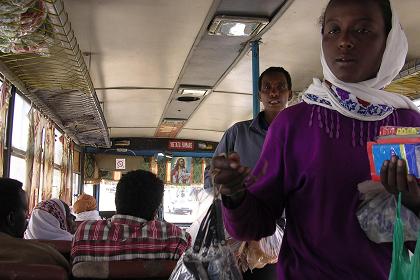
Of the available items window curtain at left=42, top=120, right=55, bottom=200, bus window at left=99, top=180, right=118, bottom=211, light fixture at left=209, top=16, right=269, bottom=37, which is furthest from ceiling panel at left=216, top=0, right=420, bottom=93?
bus window at left=99, top=180, right=118, bottom=211

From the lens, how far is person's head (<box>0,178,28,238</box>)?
237cm

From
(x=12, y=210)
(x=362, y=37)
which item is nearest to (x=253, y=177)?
(x=362, y=37)

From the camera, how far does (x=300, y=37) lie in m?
3.83

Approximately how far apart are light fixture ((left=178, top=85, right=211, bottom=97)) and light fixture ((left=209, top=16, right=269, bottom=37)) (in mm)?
1750

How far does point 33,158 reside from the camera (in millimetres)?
4965

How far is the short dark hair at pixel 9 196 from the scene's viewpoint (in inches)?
94.5

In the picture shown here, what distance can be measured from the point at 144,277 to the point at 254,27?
88.9 inches

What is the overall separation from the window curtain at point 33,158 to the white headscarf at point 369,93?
412cm

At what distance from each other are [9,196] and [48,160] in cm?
351

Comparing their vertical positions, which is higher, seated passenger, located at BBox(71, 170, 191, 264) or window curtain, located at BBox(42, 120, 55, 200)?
window curtain, located at BBox(42, 120, 55, 200)

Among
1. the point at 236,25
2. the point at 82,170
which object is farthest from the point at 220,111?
the point at 82,170

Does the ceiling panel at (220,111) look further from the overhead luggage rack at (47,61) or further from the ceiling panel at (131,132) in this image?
the overhead luggage rack at (47,61)

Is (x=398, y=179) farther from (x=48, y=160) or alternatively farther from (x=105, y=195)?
(x=105, y=195)

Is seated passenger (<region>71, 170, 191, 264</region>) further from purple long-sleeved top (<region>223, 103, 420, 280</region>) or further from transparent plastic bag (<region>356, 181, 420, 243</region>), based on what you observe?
transparent plastic bag (<region>356, 181, 420, 243</region>)
